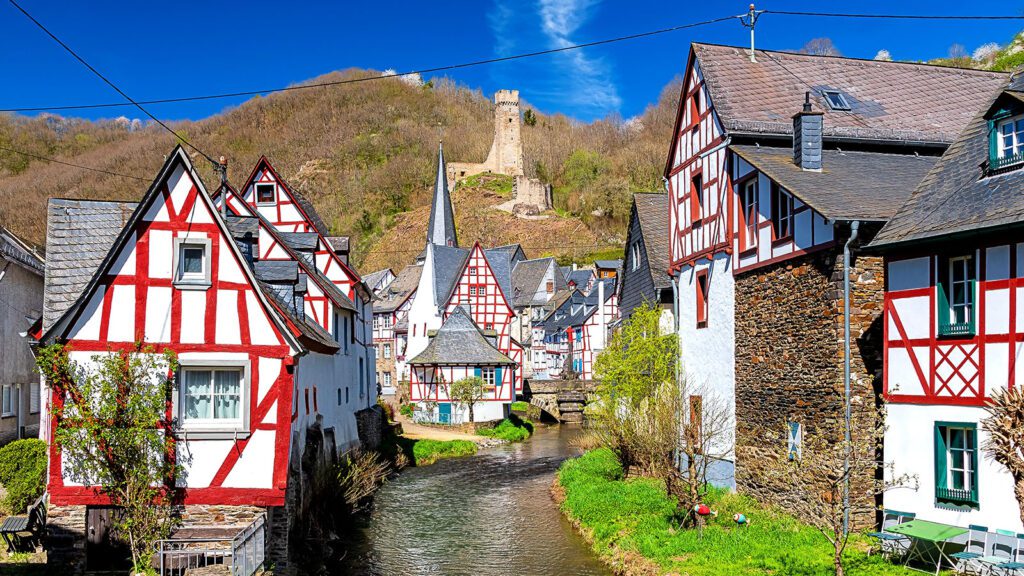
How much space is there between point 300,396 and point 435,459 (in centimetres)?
1747

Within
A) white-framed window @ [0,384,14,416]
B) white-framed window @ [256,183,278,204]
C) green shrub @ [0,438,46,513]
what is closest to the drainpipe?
green shrub @ [0,438,46,513]

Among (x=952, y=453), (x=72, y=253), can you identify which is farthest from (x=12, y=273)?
(x=952, y=453)

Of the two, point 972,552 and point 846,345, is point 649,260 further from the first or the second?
point 972,552

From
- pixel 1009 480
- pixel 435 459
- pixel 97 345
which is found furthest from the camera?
pixel 435 459

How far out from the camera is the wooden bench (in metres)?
14.2

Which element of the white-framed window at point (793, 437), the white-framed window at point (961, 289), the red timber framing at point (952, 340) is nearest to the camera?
the red timber framing at point (952, 340)

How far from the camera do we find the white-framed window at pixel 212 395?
1415 cm

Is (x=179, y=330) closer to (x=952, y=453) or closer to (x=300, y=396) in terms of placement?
(x=300, y=396)

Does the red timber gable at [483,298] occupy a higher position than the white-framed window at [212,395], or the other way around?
the red timber gable at [483,298]

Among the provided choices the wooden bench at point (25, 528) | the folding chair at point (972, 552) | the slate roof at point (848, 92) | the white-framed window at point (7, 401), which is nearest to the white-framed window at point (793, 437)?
the folding chair at point (972, 552)

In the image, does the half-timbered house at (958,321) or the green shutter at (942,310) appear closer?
the half-timbered house at (958,321)

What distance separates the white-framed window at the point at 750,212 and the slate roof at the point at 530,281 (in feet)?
167

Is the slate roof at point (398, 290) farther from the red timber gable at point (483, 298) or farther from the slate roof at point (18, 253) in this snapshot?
the slate roof at point (18, 253)

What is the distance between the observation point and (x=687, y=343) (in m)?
22.2
